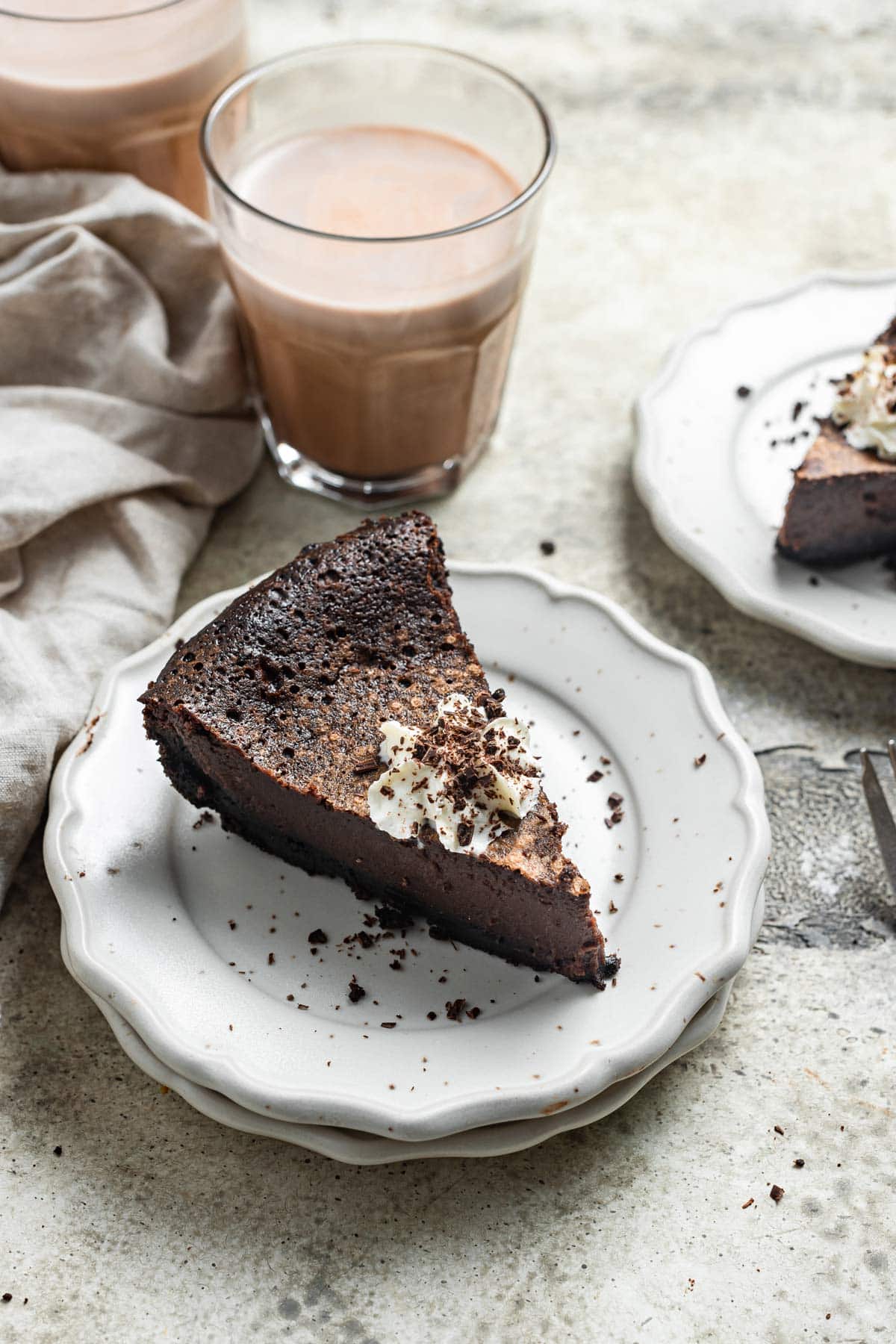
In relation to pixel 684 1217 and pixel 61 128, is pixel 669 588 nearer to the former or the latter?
pixel 684 1217

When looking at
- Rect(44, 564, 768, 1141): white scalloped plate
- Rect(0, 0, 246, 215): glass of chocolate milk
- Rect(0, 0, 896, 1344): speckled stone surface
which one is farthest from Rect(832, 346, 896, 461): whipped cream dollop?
Rect(0, 0, 246, 215): glass of chocolate milk

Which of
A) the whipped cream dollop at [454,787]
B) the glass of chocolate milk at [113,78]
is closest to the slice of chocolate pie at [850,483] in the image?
the whipped cream dollop at [454,787]

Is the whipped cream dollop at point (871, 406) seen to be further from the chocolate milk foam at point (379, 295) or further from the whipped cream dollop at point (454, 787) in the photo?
the whipped cream dollop at point (454, 787)

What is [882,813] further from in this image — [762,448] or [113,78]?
[113,78]

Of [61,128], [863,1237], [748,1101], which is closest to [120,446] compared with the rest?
[61,128]

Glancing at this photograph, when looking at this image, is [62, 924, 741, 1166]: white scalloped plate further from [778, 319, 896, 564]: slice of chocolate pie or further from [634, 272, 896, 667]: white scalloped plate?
[778, 319, 896, 564]: slice of chocolate pie

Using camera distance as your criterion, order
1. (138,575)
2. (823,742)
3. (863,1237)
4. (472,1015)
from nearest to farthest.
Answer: (863,1237) < (472,1015) < (823,742) < (138,575)
